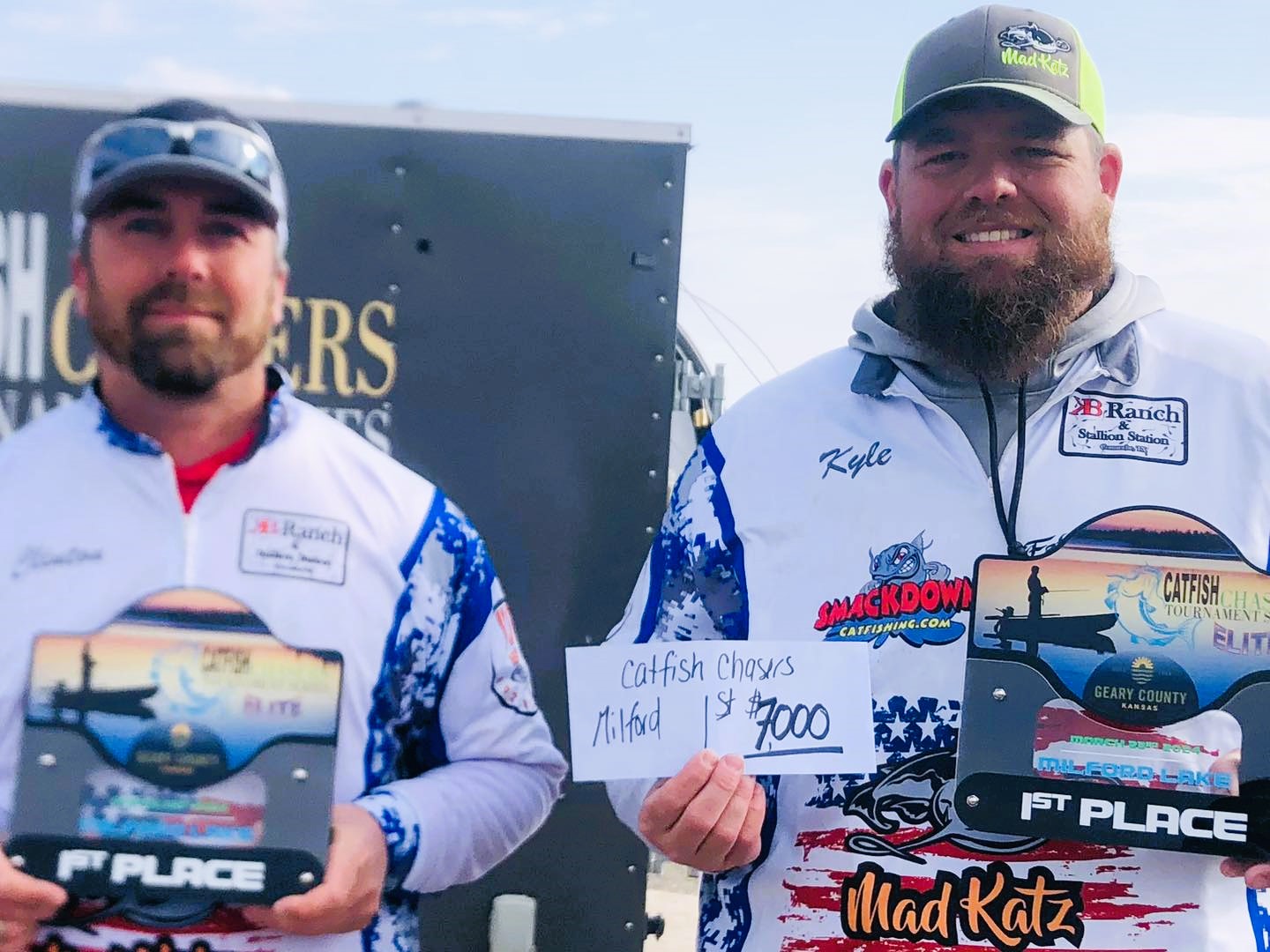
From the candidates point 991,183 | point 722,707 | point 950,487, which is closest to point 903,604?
point 950,487

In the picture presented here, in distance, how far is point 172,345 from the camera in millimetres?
2205

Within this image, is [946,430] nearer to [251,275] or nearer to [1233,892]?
[1233,892]

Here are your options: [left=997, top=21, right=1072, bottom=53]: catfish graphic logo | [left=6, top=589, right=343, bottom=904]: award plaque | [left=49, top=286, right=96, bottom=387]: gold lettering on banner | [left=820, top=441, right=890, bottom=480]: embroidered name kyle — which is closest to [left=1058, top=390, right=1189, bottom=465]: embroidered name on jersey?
[left=820, top=441, right=890, bottom=480]: embroidered name kyle

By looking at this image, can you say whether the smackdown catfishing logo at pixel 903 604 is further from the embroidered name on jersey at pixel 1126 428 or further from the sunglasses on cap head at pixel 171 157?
the sunglasses on cap head at pixel 171 157

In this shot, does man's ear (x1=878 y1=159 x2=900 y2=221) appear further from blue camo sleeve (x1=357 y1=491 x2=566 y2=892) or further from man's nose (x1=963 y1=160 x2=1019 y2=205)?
blue camo sleeve (x1=357 y1=491 x2=566 y2=892)

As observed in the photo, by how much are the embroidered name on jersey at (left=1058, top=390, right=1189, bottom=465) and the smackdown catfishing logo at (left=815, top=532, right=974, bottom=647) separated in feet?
0.92

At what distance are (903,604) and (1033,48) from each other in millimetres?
940

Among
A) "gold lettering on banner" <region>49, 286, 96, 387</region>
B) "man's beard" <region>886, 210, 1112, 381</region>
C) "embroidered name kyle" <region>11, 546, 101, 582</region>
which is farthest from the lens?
"gold lettering on banner" <region>49, 286, 96, 387</region>

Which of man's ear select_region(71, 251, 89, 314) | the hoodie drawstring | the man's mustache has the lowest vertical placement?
the hoodie drawstring

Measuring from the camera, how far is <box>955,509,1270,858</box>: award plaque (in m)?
2.08

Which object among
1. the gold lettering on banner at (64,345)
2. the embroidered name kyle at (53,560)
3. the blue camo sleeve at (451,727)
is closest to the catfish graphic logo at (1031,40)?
the blue camo sleeve at (451,727)

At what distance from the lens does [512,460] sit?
10.1 ft

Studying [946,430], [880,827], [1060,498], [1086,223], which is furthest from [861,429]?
[880,827]

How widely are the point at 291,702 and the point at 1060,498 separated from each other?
1.20 meters
